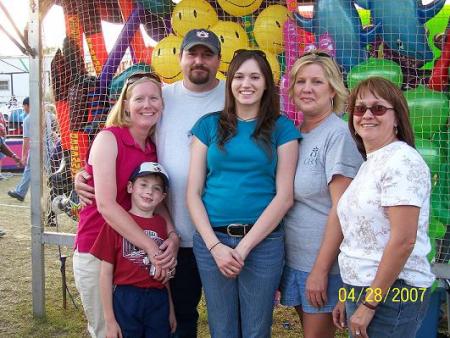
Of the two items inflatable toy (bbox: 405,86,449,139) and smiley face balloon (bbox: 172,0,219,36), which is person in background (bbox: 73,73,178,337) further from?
inflatable toy (bbox: 405,86,449,139)

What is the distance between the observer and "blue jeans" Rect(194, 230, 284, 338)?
2.28m

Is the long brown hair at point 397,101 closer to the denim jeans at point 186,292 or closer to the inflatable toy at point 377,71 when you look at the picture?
the denim jeans at point 186,292

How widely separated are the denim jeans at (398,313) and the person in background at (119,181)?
1.06 metres

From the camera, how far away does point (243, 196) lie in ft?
7.39

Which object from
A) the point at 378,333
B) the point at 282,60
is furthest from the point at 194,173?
the point at 282,60

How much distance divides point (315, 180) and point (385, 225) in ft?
1.52

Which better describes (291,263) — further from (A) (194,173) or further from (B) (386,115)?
(B) (386,115)

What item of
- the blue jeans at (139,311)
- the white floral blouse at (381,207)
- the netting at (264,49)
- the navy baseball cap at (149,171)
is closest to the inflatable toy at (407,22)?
the netting at (264,49)

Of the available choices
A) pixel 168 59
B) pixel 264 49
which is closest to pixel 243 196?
pixel 168 59

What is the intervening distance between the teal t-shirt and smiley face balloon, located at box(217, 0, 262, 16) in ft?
6.78

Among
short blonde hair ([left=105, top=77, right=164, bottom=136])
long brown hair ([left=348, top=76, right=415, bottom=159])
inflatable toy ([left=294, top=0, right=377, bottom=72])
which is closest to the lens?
long brown hair ([left=348, top=76, right=415, bottom=159])

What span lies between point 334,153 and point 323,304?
68 cm

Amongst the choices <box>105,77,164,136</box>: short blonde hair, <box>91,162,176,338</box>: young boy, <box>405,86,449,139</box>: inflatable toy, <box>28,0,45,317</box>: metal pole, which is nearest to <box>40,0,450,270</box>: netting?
<box>405,86,449,139</box>: inflatable toy

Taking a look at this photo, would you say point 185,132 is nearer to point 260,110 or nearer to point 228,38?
point 260,110
